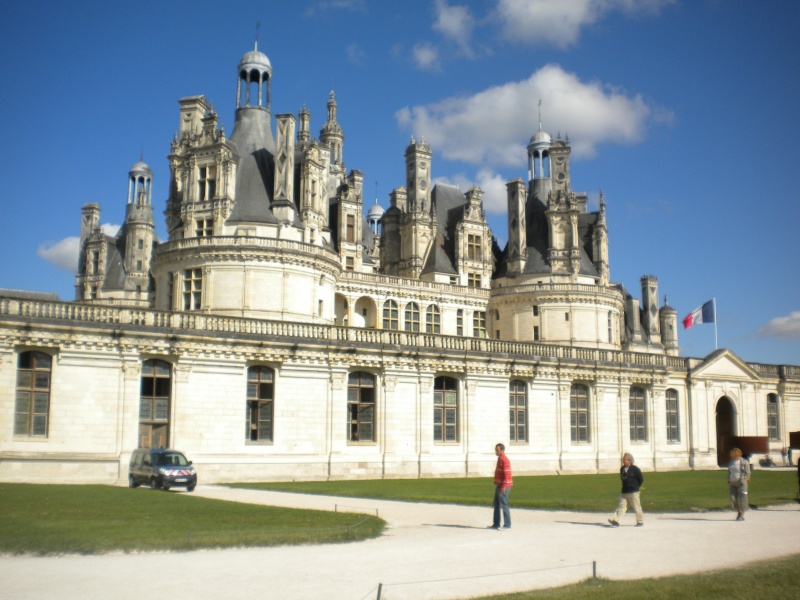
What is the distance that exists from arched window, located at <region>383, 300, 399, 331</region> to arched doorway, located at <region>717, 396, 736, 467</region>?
911 inches

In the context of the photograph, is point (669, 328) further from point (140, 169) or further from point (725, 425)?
point (140, 169)

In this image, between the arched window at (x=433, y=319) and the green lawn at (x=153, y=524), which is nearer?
the green lawn at (x=153, y=524)

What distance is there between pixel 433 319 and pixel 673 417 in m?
20.1

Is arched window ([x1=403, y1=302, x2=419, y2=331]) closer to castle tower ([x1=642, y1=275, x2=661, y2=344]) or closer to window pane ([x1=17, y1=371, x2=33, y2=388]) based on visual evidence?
window pane ([x1=17, y1=371, x2=33, y2=388])

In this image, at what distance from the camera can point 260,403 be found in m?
34.8

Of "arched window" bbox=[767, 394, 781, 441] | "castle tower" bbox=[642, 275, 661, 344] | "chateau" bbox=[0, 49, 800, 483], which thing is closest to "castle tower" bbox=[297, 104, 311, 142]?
"chateau" bbox=[0, 49, 800, 483]

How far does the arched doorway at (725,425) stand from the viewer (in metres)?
52.8

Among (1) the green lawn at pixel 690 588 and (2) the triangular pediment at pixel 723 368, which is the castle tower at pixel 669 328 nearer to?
(2) the triangular pediment at pixel 723 368

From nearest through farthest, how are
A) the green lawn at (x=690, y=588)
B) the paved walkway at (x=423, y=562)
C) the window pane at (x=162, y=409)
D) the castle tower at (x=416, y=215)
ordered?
1. the green lawn at (x=690, y=588)
2. the paved walkway at (x=423, y=562)
3. the window pane at (x=162, y=409)
4. the castle tower at (x=416, y=215)

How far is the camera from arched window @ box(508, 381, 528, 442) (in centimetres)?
4250

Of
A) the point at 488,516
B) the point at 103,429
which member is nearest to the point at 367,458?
the point at 103,429

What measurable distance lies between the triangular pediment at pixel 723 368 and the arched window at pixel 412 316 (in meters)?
20.6

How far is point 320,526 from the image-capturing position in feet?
55.4

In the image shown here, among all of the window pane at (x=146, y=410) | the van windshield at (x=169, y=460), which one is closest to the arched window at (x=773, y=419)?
the window pane at (x=146, y=410)
